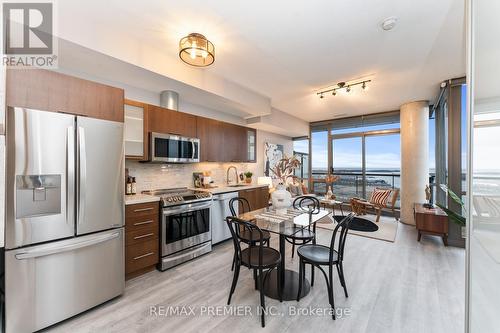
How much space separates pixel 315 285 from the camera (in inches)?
91.6

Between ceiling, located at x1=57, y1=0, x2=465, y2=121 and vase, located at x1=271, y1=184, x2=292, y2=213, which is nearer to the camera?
ceiling, located at x1=57, y1=0, x2=465, y2=121

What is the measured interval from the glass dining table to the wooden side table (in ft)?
8.11

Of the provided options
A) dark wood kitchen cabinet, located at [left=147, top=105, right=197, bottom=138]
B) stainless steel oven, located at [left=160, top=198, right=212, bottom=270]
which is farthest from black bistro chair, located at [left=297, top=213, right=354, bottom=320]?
dark wood kitchen cabinet, located at [left=147, top=105, right=197, bottom=138]

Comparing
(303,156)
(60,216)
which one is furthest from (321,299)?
(303,156)

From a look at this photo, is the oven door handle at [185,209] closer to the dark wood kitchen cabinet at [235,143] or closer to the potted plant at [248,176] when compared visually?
the dark wood kitchen cabinet at [235,143]

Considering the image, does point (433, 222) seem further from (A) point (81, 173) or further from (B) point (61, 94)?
(B) point (61, 94)

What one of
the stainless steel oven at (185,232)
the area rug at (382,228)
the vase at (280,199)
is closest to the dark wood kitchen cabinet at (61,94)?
the stainless steel oven at (185,232)

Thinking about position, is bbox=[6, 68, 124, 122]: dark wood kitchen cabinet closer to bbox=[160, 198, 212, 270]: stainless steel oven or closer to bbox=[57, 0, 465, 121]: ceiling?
bbox=[57, 0, 465, 121]: ceiling

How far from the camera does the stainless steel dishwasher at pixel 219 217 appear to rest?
3.35 meters

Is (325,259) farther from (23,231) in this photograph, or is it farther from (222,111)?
(222,111)

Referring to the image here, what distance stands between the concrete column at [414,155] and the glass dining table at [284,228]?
11.7ft

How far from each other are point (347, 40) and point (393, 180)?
183 inches

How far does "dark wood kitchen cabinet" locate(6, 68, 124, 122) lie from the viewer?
5.39 feet

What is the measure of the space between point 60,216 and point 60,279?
547 millimetres
